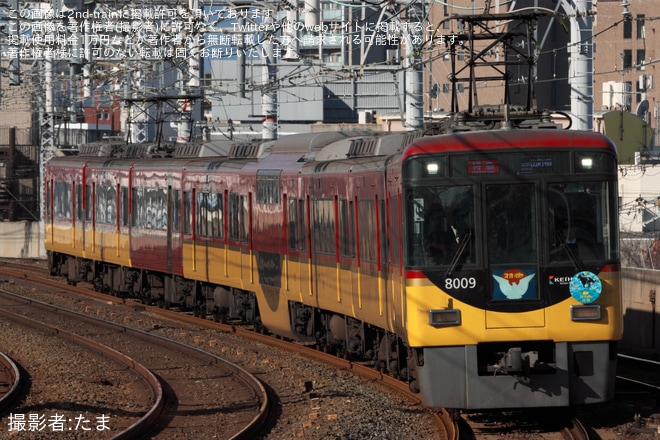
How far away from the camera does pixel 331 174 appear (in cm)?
1520

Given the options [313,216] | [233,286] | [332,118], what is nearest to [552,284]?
[313,216]

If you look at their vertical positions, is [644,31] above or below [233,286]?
above

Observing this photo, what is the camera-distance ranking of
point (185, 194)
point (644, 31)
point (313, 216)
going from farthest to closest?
point (644, 31)
point (185, 194)
point (313, 216)

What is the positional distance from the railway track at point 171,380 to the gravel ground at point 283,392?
11.2 inches

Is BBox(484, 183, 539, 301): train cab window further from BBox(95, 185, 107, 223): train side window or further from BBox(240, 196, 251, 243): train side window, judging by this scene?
BBox(95, 185, 107, 223): train side window

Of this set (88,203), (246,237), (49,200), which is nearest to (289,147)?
(246,237)

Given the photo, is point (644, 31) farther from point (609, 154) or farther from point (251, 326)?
point (609, 154)

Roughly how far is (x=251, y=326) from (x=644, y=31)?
58745 millimetres

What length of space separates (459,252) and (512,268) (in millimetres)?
471

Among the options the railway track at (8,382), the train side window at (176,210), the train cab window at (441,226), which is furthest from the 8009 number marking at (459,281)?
the train side window at (176,210)

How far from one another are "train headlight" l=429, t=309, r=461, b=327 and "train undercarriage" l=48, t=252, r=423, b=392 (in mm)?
376

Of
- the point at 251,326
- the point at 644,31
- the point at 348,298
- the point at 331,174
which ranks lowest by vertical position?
the point at 251,326

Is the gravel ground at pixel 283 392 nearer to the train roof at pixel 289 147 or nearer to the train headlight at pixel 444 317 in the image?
the train headlight at pixel 444 317

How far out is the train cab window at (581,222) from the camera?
10992 millimetres
